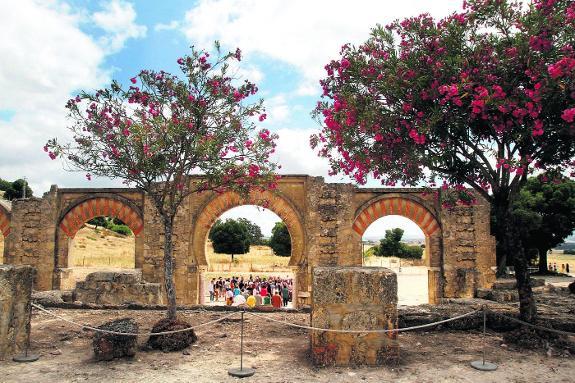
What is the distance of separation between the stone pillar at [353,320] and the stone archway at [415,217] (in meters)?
7.77

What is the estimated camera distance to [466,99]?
617 centimetres

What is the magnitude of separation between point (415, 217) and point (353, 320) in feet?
27.9

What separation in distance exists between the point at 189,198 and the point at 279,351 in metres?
7.87

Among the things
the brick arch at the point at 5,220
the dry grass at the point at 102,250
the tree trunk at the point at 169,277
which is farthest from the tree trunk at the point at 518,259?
the dry grass at the point at 102,250

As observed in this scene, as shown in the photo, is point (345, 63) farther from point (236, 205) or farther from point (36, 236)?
point (36, 236)

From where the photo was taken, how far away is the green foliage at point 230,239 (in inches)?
1459

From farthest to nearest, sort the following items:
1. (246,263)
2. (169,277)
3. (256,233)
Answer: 1. (256,233)
2. (246,263)
3. (169,277)

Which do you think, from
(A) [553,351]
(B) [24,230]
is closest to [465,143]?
(A) [553,351]

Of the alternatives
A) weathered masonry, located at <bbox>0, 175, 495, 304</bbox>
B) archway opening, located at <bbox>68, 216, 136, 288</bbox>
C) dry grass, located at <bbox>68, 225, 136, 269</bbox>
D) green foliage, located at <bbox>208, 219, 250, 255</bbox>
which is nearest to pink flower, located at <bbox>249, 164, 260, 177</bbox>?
weathered masonry, located at <bbox>0, 175, 495, 304</bbox>

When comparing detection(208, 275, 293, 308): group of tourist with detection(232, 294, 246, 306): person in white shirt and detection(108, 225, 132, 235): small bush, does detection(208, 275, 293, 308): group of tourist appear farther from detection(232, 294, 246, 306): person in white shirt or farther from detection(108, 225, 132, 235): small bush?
detection(108, 225, 132, 235): small bush

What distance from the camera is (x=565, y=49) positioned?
17.9ft

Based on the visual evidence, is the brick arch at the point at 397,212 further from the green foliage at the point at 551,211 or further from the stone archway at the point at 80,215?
the green foliage at the point at 551,211

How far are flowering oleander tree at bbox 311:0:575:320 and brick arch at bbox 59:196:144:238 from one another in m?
8.56

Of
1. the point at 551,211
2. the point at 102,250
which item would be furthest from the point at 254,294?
the point at 102,250
